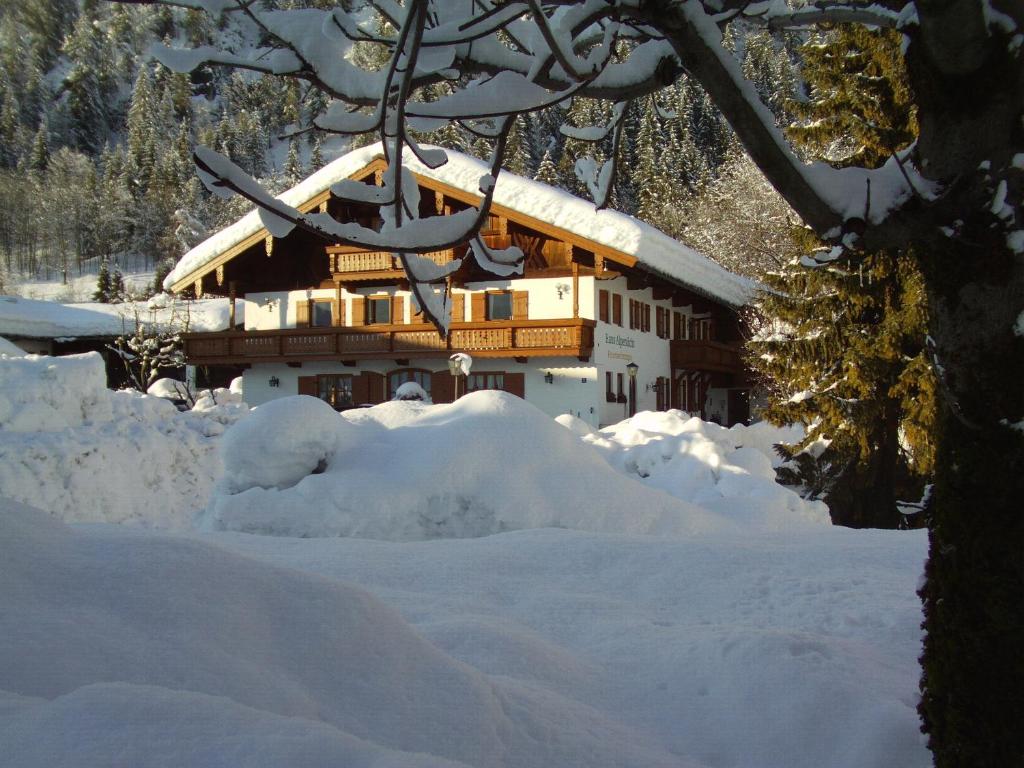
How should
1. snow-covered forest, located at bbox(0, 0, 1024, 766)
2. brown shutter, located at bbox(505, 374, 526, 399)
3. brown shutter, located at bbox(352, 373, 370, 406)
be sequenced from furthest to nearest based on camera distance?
brown shutter, located at bbox(352, 373, 370, 406)
brown shutter, located at bbox(505, 374, 526, 399)
snow-covered forest, located at bbox(0, 0, 1024, 766)

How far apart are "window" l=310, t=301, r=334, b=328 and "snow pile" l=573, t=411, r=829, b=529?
14.5 meters

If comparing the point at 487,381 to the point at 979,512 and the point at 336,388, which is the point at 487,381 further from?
the point at 979,512

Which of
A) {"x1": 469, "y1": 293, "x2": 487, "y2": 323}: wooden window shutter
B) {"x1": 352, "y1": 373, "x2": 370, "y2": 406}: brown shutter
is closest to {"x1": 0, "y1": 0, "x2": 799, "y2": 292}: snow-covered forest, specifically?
{"x1": 469, "y1": 293, "x2": 487, "y2": 323}: wooden window shutter

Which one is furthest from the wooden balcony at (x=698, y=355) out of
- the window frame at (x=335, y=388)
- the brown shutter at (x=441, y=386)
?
the window frame at (x=335, y=388)

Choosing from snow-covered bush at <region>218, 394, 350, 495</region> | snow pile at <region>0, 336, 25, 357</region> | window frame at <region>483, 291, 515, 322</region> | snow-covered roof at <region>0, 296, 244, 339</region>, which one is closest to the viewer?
snow-covered bush at <region>218, 394, 350, 495</region>

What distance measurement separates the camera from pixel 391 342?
2784 cm

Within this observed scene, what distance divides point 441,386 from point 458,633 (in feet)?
81.7

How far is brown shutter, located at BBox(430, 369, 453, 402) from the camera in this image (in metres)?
28.4

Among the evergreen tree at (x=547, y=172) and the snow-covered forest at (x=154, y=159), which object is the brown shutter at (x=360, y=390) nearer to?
the snow-covered forest at (x=154, y=159)

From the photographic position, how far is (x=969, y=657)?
2477mm

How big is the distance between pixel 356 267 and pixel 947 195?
26610 millimetres

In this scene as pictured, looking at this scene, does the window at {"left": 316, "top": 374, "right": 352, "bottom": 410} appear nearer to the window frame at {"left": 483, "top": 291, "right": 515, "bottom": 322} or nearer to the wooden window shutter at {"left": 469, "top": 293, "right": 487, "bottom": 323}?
the wooden window shutter at {"left": 469, "top": 293, "right": 487, "bottom": 323}

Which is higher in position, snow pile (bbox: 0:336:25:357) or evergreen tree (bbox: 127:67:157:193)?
evergreen tree (bbox: 127:67:157:193)

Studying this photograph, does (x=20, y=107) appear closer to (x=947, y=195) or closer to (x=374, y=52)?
(x=374, y=52)
